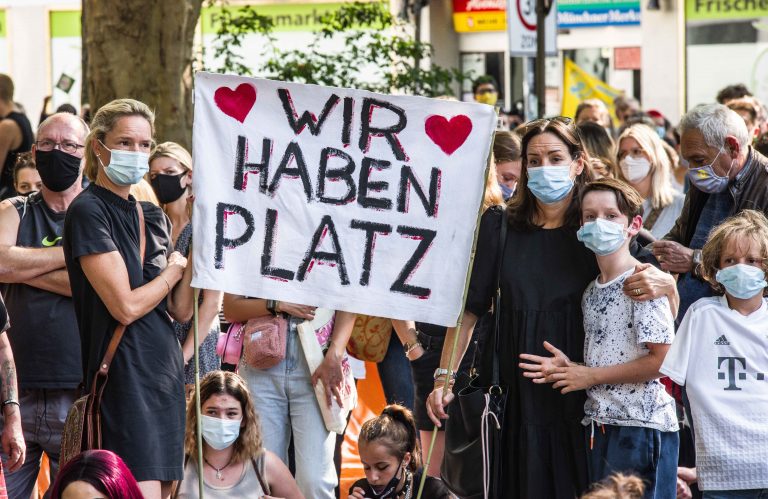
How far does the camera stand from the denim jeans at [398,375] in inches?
290

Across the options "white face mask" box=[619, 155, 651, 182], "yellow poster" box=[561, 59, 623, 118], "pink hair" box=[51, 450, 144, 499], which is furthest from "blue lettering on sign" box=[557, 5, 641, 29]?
"pink hair" box=[51, 450, 144, 499]

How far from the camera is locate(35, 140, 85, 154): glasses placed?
5410 mm

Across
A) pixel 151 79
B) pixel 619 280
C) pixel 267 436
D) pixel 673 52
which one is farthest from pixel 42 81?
pixel 619 280

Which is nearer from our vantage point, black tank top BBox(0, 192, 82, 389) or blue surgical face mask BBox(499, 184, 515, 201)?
black tank top BBox(0, 192, 82, 389)

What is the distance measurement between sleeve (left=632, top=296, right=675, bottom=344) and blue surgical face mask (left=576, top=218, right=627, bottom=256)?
0.22 m

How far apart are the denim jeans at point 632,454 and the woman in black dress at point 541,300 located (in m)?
0.08

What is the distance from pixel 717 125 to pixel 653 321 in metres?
1.37

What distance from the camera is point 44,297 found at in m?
5.57

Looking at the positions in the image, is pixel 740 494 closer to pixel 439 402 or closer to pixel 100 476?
pixel 439 402

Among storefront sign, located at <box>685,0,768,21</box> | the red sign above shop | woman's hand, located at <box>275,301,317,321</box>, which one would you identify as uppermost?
the red sign above shop

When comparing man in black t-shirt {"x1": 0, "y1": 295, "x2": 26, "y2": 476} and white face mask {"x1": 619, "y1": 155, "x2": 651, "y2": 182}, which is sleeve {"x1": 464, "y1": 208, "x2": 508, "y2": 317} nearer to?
man in black t-shirt {"x1": 0, "y1": 295, "x2": 26, "y2": 476}

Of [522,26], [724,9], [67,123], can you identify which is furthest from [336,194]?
[724,9]

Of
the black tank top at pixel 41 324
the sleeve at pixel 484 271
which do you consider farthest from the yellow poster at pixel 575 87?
the sleeve at pixel 484 271

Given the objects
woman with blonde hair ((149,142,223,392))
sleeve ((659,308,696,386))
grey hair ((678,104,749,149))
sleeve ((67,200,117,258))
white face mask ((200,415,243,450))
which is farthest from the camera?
woman with blonde hair ((149,142,223,392))
